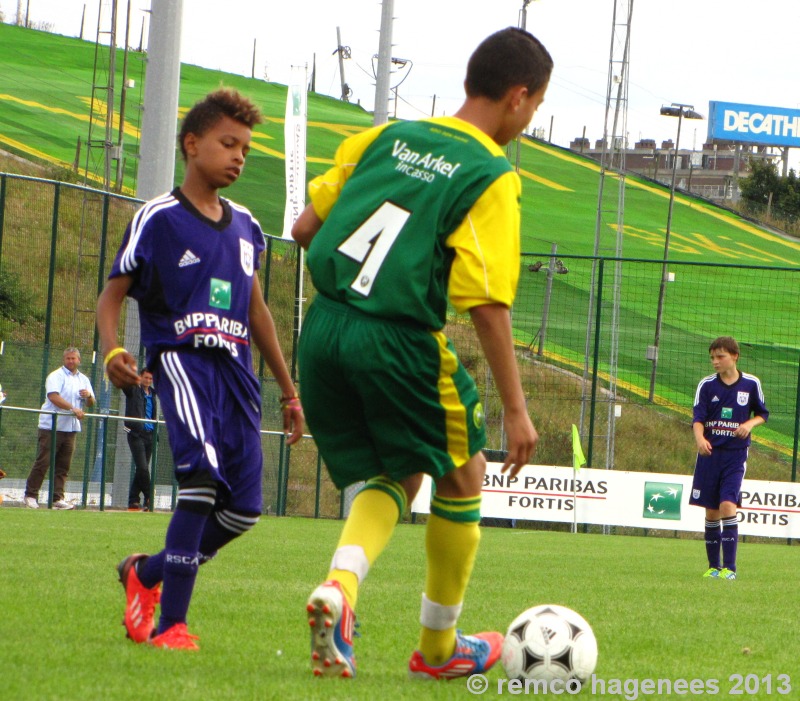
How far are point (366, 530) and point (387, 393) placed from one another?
16.8 inches

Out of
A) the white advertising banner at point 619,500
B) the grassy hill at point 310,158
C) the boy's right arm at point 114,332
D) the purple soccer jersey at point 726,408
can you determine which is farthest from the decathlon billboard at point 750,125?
the boy's right arm at point 114,332

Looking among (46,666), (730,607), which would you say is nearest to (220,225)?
(46,666)

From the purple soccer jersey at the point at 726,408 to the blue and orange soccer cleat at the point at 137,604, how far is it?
6.70m

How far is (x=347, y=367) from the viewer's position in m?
3.52

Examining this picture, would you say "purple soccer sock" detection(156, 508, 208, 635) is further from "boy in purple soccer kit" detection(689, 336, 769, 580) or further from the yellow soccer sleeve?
"boy in purple soccer kit" detection(689, 336, 769, 580)

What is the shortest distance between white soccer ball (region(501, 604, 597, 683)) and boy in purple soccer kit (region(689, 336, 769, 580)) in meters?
6.25

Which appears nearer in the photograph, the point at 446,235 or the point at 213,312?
the point at 446,235

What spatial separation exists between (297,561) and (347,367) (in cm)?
515

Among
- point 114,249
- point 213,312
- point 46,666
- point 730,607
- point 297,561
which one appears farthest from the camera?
point 114,249

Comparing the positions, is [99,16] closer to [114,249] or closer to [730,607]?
[114,249]

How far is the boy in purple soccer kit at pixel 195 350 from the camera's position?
3979 mm

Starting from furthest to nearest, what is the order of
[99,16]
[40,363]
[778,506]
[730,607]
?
[99,16] < [778,506] < [40,363] < [730,607]

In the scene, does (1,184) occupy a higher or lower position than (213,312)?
higher

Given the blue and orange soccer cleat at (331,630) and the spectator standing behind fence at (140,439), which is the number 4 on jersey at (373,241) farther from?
the spectator standing behind fence at (140,439)
